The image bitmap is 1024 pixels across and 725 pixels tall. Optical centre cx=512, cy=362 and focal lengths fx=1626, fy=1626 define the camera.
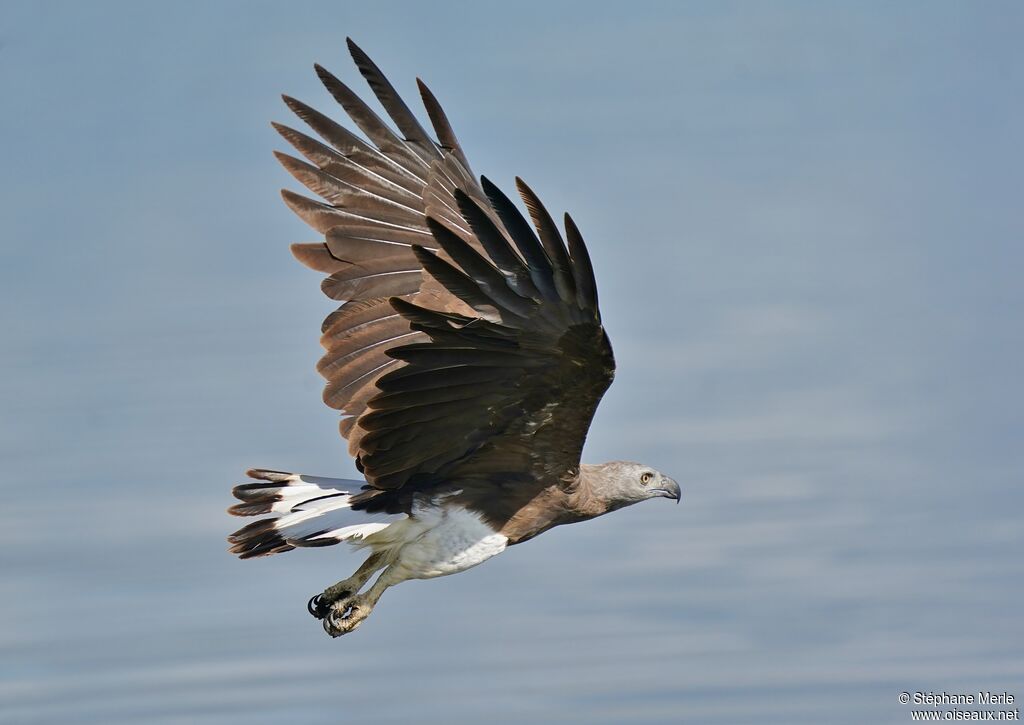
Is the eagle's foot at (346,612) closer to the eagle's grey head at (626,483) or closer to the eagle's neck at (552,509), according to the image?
the eagle's neck at (552,509)

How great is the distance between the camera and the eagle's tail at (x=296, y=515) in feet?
28.3

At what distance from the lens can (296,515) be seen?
879 cm

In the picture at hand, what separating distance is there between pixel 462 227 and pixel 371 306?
73 cm

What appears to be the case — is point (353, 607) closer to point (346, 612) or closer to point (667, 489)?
point (346, 612)

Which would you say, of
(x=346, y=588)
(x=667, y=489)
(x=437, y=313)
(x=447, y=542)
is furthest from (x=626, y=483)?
(x=437, y=313)

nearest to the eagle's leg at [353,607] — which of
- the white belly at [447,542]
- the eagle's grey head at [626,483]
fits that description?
the white belly at [447,542]

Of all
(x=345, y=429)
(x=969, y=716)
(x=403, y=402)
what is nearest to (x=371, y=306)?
(x=345, y=429)

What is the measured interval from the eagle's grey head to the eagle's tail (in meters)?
1.25

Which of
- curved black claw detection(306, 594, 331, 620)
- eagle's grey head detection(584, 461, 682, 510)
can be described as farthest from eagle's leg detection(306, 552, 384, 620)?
eagle's grey head detection(584, 461, 682, 510)

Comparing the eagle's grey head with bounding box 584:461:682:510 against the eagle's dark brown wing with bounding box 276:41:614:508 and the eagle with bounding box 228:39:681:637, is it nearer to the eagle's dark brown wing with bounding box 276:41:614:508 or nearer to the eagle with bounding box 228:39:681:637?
the eagle with bounding box 228:39:681:637

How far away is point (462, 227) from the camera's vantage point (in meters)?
9.57

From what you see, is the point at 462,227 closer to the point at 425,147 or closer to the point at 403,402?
the point at 425,147

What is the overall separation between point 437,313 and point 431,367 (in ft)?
1.29

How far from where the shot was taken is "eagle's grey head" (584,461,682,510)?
370 inches
